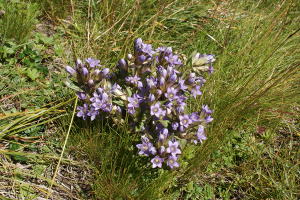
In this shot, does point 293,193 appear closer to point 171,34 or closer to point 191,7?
point 171,34

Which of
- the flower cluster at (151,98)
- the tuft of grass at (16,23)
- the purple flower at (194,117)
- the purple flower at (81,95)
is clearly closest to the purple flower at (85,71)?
the flower cluster at (151,98)

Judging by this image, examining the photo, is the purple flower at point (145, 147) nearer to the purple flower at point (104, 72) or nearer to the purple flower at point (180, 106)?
the purple flower at point (180, 106)

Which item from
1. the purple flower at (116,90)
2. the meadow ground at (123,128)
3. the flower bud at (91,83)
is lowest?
the meadow ground at (123,128)

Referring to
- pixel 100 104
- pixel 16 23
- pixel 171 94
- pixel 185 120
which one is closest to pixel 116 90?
pixel 100 104

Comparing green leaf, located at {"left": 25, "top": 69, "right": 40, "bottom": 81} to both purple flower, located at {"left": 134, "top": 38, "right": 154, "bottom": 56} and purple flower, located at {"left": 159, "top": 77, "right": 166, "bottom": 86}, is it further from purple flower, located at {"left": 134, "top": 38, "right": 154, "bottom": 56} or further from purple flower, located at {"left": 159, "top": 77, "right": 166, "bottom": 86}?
purple flower, located at {"left": 159, "top": 77, "right": 166, "bottom": 86}

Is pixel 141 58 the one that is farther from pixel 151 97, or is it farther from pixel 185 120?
pixel 185 120
